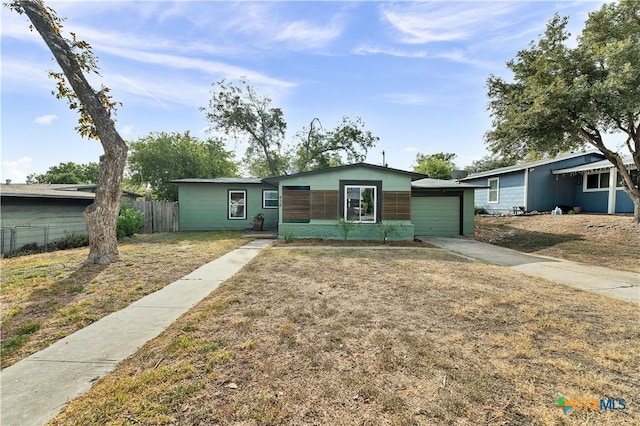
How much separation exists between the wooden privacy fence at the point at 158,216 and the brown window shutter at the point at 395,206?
1070 centimetres

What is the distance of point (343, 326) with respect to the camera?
10.3 ft

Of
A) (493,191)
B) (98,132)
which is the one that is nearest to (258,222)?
(98,132)

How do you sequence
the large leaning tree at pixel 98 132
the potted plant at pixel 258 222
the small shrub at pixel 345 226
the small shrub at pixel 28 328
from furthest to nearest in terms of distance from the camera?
1. the potted plant at pixel 258 222
2. the small shrub at pixel 345 226
3. the large leaning tree at pixel 98 132
4. the small shrub at pixel 28 328

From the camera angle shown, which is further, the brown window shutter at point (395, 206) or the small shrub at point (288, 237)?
the brown window shutter at point (395, 206)

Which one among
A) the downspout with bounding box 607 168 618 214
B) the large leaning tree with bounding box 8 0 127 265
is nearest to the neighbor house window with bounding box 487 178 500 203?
the downspout with bounding box 607 168 618 214

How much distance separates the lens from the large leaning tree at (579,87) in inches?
339

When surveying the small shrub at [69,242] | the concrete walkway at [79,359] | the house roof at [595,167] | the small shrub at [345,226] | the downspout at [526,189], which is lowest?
the concrete walkway at [79,359]

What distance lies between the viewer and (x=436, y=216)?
41.7 feet

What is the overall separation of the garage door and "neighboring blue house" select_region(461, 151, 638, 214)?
13.4 ft

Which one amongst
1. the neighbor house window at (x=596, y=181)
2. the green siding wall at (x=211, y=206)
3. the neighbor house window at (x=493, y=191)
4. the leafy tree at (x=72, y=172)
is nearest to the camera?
the green siding wall at (x=211, y=206)

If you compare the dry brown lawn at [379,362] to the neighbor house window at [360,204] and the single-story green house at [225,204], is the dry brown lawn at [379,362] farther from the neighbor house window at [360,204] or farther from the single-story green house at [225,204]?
the single-story green house at [225,204]

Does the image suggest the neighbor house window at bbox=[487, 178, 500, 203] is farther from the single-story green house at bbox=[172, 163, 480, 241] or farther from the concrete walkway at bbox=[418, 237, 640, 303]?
the concrete walkway at bbox=[418, 237, 640, 303]

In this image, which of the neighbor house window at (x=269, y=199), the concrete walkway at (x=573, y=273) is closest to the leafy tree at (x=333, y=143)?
the neighbor house window at (x=269, y=199)

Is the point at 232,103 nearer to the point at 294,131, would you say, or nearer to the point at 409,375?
the point at 294,131
